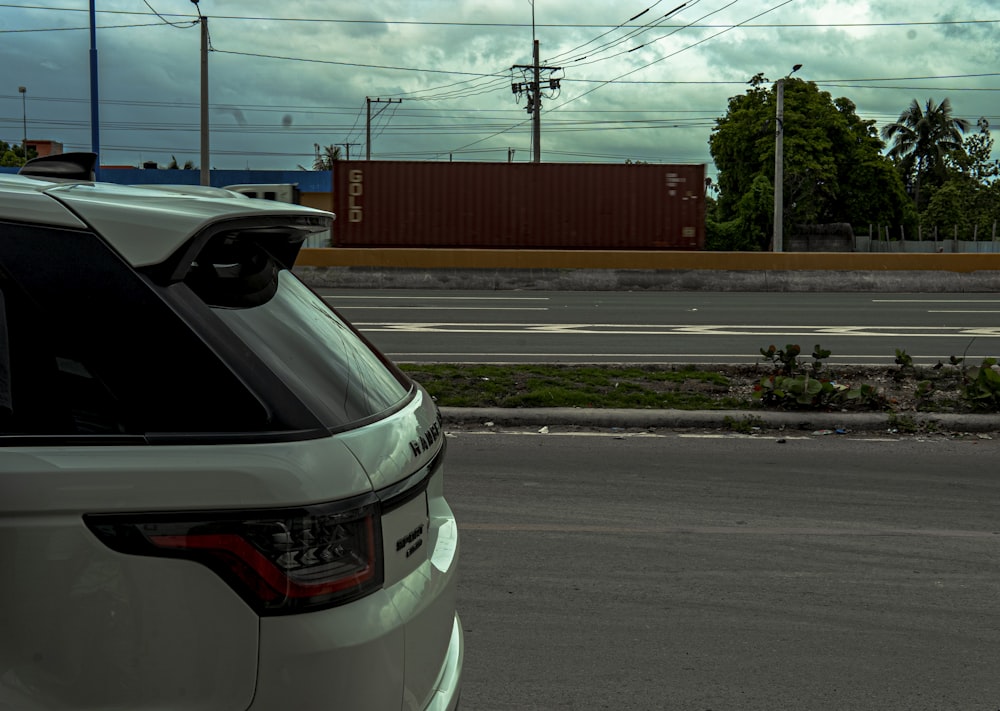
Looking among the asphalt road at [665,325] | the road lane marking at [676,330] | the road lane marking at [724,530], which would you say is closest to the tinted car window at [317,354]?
the road lane marking at [724,530]

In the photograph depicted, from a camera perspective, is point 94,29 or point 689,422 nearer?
point 689,422

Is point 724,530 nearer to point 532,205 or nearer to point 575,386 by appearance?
point 575,386

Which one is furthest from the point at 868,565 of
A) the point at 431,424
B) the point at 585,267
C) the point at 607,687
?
the point at 585,267

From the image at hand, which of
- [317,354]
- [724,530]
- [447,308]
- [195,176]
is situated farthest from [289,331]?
[195,176]

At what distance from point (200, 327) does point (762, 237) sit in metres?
60.0

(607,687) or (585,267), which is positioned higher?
(585,267)

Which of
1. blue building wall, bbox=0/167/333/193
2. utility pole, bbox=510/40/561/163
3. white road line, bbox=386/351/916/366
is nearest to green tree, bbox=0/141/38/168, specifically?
blue building wall, bbox=0/167/333/193

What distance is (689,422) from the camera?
8.27 m

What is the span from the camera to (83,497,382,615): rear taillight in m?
→ 1.87

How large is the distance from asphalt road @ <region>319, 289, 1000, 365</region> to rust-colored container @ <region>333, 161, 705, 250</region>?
5.50 m

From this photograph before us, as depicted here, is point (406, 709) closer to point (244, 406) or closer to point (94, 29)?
point (244, 406)

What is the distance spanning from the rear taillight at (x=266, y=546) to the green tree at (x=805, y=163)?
194ft

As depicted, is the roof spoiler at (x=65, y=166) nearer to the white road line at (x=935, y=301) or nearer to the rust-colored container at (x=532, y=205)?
the white road line at (x=935, y=301)

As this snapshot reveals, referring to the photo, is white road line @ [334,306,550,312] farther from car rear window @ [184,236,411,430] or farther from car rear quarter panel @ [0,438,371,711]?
car rear quarter panel @ [0,438,371,711]
